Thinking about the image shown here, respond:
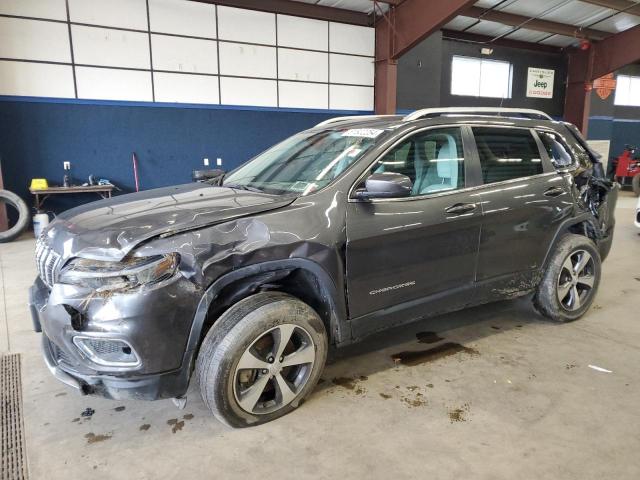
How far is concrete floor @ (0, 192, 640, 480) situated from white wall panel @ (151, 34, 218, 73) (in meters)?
7.68

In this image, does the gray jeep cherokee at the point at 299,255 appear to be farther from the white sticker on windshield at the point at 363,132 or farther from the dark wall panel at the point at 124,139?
the dark wall panel at the point at 124,139

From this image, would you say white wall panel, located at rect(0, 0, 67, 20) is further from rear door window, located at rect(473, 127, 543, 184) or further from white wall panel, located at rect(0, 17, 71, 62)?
rear door window, located at rect(473, 127, 543, 184)

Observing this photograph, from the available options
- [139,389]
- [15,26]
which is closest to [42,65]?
[15,26]

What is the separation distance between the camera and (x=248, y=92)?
1034 cm

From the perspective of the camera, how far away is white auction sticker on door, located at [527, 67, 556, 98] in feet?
49.9

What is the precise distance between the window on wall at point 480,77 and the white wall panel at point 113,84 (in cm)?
900

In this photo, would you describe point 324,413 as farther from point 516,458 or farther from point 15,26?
point 15,26

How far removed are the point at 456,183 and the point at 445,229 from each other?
0.34 meters

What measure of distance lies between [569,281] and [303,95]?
8.85 m

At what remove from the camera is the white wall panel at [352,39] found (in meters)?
11.1

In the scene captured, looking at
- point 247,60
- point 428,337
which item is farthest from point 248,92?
point 428,337

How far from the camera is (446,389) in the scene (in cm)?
251

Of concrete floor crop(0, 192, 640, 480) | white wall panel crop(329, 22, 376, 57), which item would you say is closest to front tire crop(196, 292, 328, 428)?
concrete floor crop(0, 192, 640, 480)

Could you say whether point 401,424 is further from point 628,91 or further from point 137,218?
point 628,91
